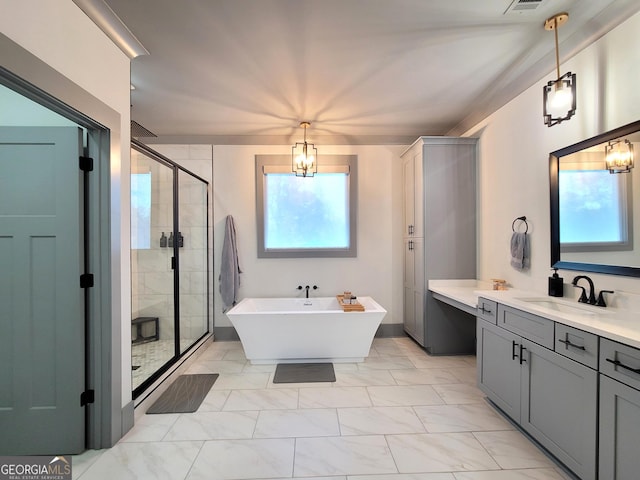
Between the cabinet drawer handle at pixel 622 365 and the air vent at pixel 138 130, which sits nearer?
the cabinet drawer handle at pixel 622 365

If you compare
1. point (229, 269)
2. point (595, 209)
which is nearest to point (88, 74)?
point (229, 269)

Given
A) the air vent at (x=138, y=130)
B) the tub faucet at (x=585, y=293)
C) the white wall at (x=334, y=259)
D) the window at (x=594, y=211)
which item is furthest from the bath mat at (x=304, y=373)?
the air vent at (x=138, y=130)

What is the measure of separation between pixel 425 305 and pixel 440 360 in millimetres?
615

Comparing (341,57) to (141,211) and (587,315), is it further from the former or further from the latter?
(587,315)

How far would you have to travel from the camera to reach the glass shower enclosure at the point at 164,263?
2502 millimetres

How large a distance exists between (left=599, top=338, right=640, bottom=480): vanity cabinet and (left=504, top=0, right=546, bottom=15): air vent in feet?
6.43

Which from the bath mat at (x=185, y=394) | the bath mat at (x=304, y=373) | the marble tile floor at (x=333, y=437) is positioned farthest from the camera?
the bath mat at (x=304, y=373)

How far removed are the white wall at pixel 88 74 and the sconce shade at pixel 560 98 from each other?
115 inches

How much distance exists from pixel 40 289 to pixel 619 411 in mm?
3132

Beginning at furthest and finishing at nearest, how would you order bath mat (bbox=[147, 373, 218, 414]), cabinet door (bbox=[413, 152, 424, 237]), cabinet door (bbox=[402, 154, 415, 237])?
cabinet door (bbox=[402, 154, 415, 237])
cabinet door (bbox=[413, 152, 424, 237])
bath mat (bbox=[147, 373, 218, 414])

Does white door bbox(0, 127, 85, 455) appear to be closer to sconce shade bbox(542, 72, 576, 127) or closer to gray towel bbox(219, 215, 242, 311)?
gray towel bbox(219, 215, 242, 311)

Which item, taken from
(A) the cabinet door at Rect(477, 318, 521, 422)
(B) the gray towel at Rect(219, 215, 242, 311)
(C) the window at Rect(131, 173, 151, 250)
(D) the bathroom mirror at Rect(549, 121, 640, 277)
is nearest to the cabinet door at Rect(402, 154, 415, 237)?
(D) the bathroom mirror at Rect(549, 121, 640, 277)

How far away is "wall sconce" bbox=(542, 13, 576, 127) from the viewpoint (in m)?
1.80

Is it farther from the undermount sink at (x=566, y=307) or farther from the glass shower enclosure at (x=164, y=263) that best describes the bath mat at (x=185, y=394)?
the undermount sink at (x=566, y=307)
